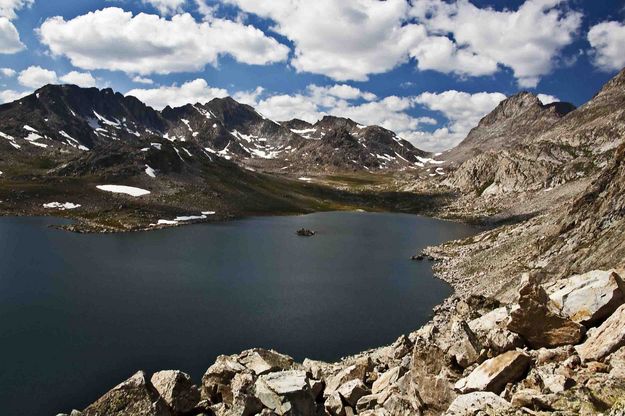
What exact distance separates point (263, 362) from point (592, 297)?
1704 centimetres

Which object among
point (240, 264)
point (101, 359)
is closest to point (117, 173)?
point (240, 264)

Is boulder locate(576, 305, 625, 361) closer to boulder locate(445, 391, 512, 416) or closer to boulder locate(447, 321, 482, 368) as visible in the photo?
boulder locate(447, 321, 482, 368)

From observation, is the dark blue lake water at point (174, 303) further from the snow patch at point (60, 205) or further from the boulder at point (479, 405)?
the snow patch at point (60, 205)

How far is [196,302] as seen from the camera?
209ft

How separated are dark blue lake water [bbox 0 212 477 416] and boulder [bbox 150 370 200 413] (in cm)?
1997

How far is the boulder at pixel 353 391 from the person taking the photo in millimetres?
22516

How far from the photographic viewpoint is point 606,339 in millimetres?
18500

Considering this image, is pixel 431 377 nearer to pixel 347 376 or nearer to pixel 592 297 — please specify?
pixel 347 376

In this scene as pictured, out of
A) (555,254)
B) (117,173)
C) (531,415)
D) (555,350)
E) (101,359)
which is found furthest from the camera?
(117,173)

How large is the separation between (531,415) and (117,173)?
623 feet

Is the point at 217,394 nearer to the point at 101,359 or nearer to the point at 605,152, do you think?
the point at 101,359

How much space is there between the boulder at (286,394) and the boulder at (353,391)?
2.79m

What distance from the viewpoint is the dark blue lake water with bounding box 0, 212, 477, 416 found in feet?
142

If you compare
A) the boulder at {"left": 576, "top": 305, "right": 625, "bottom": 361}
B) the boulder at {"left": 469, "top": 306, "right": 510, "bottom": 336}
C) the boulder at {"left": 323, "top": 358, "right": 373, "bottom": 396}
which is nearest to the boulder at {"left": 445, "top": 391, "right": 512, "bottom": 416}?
the boulder at {"left": 576, "top": 305, "right": 625, "bottom": 361}
